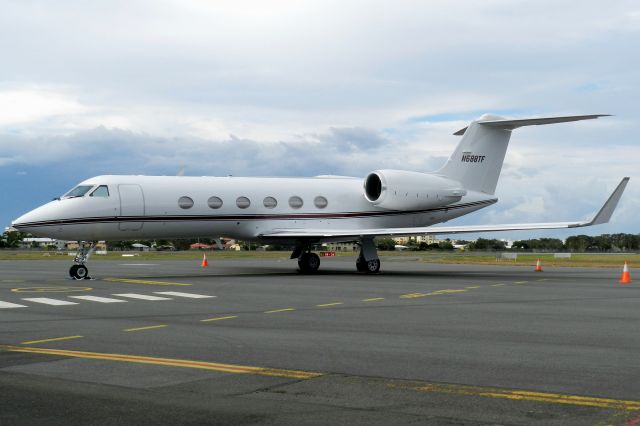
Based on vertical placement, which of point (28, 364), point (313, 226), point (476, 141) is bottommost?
point (28, 364)

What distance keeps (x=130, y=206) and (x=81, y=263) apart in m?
2.48

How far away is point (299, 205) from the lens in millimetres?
29031

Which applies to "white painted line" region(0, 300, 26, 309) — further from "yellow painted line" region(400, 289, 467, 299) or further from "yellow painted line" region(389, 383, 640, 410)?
"yellow painted line" region(389, 383, 640, 410)

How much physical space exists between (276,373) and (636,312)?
9197mm

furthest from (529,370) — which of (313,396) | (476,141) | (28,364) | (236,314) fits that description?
(476,141)

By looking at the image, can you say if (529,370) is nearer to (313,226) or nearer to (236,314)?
(236,314)

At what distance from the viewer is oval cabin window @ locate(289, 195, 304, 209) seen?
94.7ft

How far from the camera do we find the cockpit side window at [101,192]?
2456 centimetres

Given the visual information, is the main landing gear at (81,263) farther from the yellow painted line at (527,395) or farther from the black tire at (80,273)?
the yellow painted line at (527,395)

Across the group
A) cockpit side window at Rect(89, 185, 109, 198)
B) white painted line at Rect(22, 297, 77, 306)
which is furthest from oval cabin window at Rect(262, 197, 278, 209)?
white painted line at Rect(22, 297, 77, 306)

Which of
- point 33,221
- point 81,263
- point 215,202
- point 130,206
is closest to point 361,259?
point 215,202

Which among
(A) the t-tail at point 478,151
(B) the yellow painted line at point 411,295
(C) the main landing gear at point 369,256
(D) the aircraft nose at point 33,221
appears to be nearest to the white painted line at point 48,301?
(D) the aircraft nose at point 33,221

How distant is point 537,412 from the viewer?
6.21 metres

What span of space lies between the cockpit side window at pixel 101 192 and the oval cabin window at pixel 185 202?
99.5 inches
